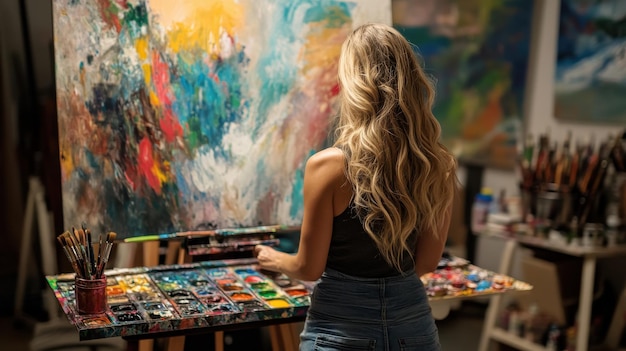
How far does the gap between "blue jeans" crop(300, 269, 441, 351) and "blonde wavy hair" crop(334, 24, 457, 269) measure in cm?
8

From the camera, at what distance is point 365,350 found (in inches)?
63.9

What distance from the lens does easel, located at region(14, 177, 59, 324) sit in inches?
107

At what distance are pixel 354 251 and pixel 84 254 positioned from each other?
661mm

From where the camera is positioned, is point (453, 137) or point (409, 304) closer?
point (409, 304)

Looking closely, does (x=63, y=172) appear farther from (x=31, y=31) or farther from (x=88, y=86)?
(x=31, y=31)

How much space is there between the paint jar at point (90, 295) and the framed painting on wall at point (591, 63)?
2.43 m

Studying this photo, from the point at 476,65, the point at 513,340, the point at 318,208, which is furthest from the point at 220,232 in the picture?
the point at 476,65

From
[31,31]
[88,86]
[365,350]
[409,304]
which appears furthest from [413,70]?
[31,31]

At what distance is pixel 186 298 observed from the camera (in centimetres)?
186

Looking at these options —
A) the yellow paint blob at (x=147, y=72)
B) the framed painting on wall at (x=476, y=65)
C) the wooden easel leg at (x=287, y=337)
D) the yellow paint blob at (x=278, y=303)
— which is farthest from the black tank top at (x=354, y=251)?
the framed painting on wall at (x=476, y=65)

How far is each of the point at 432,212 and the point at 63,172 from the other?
0.98 meters

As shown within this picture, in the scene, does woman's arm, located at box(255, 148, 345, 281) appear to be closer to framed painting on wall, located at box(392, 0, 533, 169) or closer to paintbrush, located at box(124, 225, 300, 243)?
paintbrush, located at box(124, 225, 300, 243)

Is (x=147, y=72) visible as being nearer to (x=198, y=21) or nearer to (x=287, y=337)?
(x=198, y=21)

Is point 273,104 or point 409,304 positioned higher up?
point 273,104
